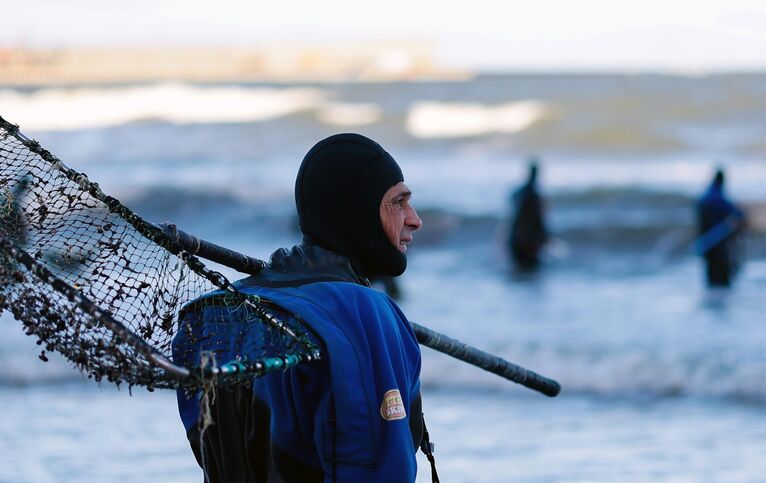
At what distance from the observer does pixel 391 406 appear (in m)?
2.14

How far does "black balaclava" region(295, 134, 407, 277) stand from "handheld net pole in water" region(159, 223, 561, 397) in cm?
27

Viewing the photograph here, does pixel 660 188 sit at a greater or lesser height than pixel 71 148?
lesser

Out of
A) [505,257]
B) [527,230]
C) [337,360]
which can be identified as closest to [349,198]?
[337,360]

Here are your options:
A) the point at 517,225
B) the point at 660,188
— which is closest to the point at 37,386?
the point at 517,225

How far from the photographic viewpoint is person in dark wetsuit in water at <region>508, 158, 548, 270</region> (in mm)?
18219

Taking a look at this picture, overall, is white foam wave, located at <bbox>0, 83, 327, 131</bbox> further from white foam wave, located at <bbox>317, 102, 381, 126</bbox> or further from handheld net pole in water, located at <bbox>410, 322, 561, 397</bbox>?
handheld net pole in water, located at <bbox>410, 322, 561, 397</bbox>

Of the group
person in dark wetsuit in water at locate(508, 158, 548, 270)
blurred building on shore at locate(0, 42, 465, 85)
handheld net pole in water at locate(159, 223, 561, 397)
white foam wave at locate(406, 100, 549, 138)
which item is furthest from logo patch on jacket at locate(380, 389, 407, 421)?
blurred building on shore at locate(0, 42, 465, 85)

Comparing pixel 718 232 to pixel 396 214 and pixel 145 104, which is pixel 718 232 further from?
pixel 145 104

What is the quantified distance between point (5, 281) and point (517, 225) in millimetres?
16573

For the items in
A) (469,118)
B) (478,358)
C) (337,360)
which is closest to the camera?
(337,360)

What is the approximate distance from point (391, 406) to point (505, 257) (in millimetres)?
17042

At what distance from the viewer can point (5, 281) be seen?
7.33 feet

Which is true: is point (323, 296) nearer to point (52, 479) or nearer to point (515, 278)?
point (52, 479)

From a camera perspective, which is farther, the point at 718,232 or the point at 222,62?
the point at 222,62
